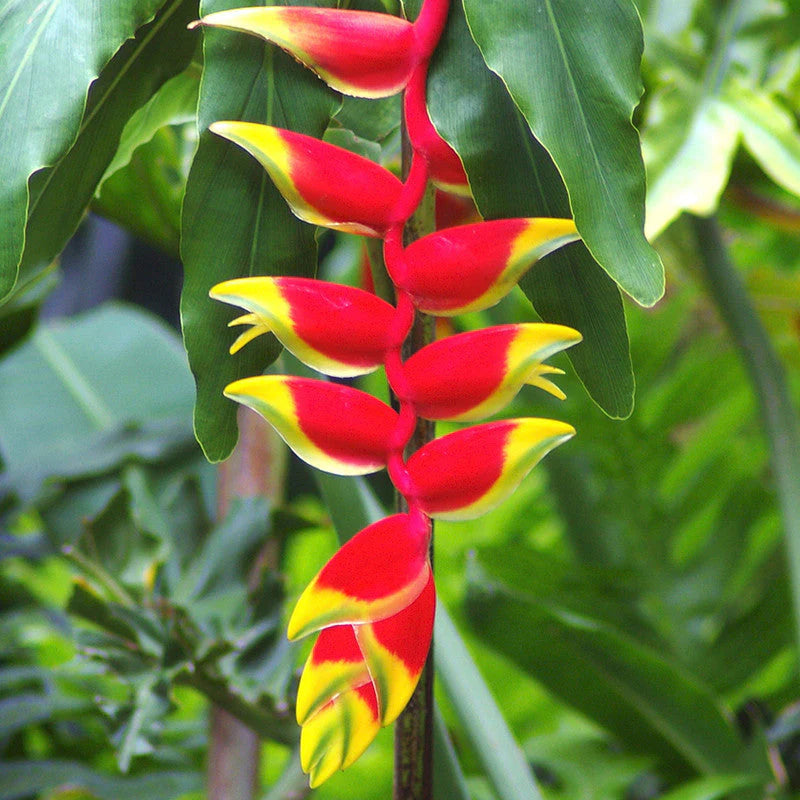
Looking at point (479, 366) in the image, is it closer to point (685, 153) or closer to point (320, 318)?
point (320, 318)

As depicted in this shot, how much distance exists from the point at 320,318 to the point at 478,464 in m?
0.07

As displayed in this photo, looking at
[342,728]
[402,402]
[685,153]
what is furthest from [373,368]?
[685,153]

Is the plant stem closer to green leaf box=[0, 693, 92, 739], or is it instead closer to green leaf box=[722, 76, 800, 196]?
green leaf box=[722, 76, 800, 196]

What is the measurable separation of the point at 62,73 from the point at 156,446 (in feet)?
1.75

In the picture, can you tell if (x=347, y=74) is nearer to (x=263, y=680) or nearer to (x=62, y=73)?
(x=62, y=73)

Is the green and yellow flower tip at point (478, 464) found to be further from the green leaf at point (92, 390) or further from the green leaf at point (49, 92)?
the green leaf at point (92, 390)

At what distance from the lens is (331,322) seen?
272 millimetres

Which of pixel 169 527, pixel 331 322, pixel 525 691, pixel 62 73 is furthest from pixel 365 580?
pixel 525 691

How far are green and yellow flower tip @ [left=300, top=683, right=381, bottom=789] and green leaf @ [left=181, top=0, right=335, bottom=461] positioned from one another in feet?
0.35

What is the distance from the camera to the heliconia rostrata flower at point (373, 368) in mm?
258

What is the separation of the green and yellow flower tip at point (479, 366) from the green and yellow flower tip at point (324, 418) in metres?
0.02

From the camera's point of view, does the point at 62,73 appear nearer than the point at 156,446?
Yes

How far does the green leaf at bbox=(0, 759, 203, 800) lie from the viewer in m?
0.65

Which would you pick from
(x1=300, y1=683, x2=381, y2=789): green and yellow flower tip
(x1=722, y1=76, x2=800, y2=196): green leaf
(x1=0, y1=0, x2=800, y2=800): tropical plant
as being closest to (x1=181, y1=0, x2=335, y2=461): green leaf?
(x1=0, y1=0, x2=800, y2=800): tropical plant
